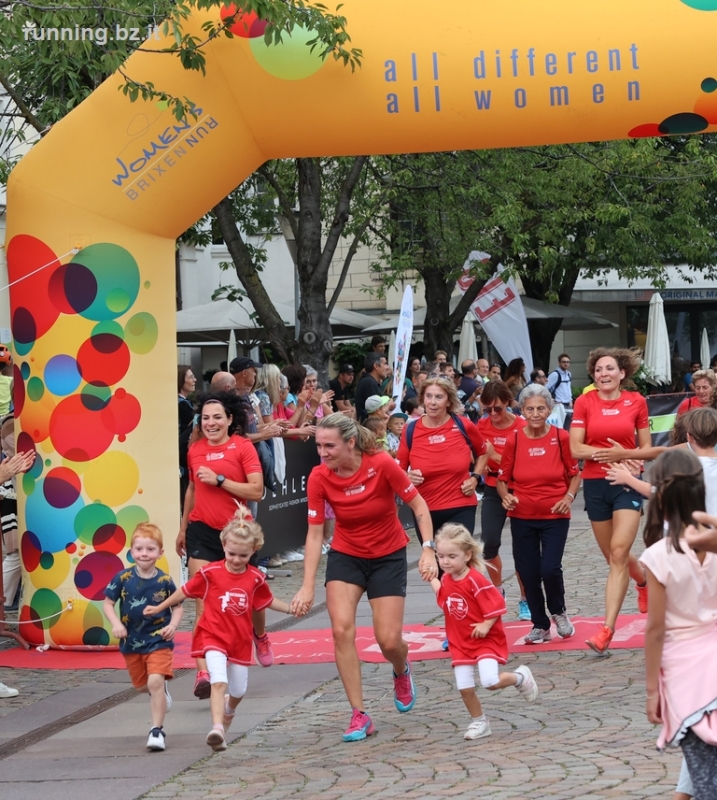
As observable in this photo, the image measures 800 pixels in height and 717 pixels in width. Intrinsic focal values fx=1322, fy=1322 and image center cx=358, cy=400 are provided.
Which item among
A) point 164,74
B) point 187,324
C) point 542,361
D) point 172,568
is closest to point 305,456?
point 172,568

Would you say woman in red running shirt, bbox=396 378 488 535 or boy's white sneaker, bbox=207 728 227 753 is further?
woman in red running shirt, bbox=396 378 488 535

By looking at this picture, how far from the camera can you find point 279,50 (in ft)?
27.9

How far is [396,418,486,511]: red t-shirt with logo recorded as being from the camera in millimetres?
8781

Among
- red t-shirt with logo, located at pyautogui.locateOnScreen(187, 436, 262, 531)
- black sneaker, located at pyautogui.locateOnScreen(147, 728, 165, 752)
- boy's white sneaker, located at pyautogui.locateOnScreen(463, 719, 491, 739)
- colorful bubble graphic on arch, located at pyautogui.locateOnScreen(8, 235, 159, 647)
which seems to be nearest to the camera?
boy's white sneaker, located at pyautogui.locateOnScreen(463, 719, 491, 739)

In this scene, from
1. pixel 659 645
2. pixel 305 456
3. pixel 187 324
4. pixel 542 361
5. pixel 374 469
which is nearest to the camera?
pixel 659 645

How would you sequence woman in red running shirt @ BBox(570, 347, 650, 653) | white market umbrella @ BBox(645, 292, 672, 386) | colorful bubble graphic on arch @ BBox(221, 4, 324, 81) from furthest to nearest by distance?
white market umbrella @ BBox(645, 292, 672, 386) < woman in red running shirt @ BBox(570, 347, 650, 653) < colorful bubble graphic on arch @ BBox(221, 4, 324, 81)

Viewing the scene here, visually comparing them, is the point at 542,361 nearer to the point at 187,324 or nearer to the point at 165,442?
the point at 187,324

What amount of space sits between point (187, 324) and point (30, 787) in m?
16.7

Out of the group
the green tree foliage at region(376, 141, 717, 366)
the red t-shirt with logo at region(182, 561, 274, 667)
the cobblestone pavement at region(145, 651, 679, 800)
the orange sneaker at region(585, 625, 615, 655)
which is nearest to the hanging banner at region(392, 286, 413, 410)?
the green tree foliage at region(376, 141, 717, 366)

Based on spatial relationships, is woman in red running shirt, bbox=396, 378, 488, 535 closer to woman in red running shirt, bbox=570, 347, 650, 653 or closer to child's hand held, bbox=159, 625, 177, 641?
woman in red running shirt, bbox=570, 347, 650, 653

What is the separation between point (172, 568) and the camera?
958cm

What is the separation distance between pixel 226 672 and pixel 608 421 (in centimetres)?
329

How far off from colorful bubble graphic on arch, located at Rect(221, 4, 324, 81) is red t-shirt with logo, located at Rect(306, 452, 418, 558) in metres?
2.86

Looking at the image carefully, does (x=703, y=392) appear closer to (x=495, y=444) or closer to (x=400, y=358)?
(x=495, y=444)
